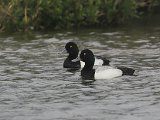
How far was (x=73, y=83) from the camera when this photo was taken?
16.3 m

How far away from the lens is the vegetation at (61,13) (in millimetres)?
25812

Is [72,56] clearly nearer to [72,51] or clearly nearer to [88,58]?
[72,51]

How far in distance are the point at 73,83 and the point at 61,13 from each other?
10763mm

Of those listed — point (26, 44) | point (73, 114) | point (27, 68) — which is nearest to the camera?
point (73, 114)

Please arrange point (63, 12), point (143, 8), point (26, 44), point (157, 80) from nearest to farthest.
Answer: point (157, 80) < point (26, 44) < point (63, 12) < point (143, 8)

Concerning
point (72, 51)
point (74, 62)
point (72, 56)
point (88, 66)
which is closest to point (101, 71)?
point (88, 66)

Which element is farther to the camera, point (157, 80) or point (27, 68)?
point (27, 68)

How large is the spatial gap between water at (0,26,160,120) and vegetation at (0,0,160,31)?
1.29m

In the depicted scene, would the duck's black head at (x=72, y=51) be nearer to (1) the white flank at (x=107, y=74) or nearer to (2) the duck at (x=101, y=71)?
(2) the duck at (x=101, y=71)

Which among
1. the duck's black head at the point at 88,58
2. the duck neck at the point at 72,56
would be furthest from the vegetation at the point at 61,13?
the duck's black head at the point at 88,58

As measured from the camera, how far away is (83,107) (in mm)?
13602

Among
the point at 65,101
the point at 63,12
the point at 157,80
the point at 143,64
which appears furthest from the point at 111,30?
the point at 65,101

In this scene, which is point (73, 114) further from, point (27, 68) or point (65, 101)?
point (27, 68)

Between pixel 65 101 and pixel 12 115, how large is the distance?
1.61 metres
